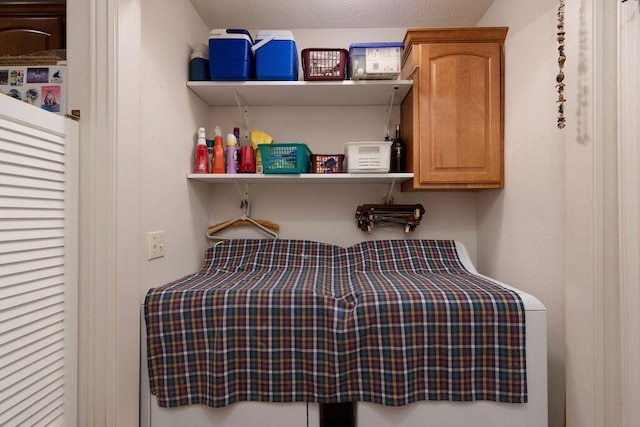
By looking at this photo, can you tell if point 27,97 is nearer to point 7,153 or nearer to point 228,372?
point 7,153

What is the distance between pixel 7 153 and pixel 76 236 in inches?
12.9

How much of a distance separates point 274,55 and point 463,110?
105 centimetres

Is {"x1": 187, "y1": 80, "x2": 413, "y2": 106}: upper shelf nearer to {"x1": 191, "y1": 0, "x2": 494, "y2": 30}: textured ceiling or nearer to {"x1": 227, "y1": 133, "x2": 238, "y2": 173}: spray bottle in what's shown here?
{"x1": 227, "y1": 133, "x2": 238, "y2": 173}: spray bottle

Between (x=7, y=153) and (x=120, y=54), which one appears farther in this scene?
(x=120, y=54)

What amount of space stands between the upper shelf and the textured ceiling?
0.48m

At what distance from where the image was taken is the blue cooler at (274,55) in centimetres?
158

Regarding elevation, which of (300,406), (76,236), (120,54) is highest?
(120,54)

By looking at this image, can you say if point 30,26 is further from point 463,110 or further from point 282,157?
point 463,110

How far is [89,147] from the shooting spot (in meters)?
1.03

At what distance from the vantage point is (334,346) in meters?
1.15

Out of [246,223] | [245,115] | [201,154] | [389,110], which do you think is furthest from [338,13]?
[246,223]

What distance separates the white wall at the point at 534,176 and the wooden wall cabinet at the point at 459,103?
0.23ft

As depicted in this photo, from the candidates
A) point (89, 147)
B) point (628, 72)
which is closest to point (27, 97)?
point (89, 147)

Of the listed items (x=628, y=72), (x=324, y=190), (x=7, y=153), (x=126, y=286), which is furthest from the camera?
(x=324, y=190)
